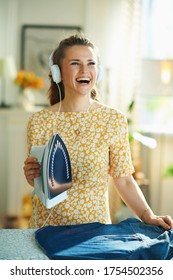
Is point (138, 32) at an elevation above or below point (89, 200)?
above

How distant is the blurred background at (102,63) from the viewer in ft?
13.2

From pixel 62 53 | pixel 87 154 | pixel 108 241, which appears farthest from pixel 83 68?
pixel 108 241

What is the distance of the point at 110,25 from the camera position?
13.4ft

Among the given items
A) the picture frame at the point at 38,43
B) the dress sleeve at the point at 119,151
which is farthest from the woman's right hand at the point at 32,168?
the picture frame at the point at 38,43

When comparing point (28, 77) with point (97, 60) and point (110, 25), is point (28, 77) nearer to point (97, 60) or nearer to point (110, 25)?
point (110, 25)

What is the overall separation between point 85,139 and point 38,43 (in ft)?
9.30

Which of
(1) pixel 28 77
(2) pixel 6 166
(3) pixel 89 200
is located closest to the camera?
(3) pixel 89 200

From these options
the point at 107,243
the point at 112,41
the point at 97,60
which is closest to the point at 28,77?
the point at 112,41

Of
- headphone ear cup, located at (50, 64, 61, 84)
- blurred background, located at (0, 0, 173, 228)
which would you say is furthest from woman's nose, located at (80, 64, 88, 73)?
blurred background, located at (0, 0, 173, 228)

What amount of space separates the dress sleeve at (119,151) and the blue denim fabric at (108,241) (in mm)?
169

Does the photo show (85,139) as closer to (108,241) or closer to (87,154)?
(87,154)

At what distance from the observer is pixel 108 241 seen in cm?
113
